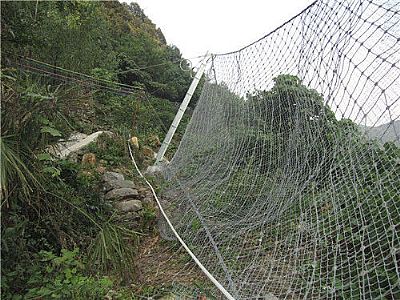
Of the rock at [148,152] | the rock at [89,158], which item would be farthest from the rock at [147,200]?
the rock at [148,152]

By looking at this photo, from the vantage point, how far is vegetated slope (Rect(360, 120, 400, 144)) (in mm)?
1213

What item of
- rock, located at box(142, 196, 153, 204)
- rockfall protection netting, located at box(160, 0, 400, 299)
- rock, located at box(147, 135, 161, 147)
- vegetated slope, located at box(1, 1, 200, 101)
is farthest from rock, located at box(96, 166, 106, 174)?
rock, located at box(147, 135, 161, 147)

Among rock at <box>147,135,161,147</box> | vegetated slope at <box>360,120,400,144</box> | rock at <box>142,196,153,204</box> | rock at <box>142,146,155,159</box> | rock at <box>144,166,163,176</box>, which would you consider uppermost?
vegetated slope at <box>360,120,400,144</box>

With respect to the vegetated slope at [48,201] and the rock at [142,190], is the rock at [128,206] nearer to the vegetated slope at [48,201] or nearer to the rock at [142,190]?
the vegetated slope at [48,201]

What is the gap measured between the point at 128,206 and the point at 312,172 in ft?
4.78

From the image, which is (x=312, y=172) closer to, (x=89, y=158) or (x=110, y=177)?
(x=110, y=177)

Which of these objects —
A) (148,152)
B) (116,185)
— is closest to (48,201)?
(116,185)

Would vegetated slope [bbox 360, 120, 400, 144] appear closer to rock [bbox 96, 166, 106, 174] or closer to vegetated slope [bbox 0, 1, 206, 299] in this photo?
vegetated slope [bbox 0, 1, 206, 299]

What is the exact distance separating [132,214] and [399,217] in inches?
70.9

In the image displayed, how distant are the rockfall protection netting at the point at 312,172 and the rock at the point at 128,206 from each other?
0.91 ft

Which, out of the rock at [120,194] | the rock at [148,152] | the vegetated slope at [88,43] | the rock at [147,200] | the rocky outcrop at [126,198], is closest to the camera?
the vegetated slope at [88,43]

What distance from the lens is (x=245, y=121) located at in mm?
2553

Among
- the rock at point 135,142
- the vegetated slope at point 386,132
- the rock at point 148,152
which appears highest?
the vegetated slope at point 386,132

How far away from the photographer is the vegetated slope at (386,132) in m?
1.21
